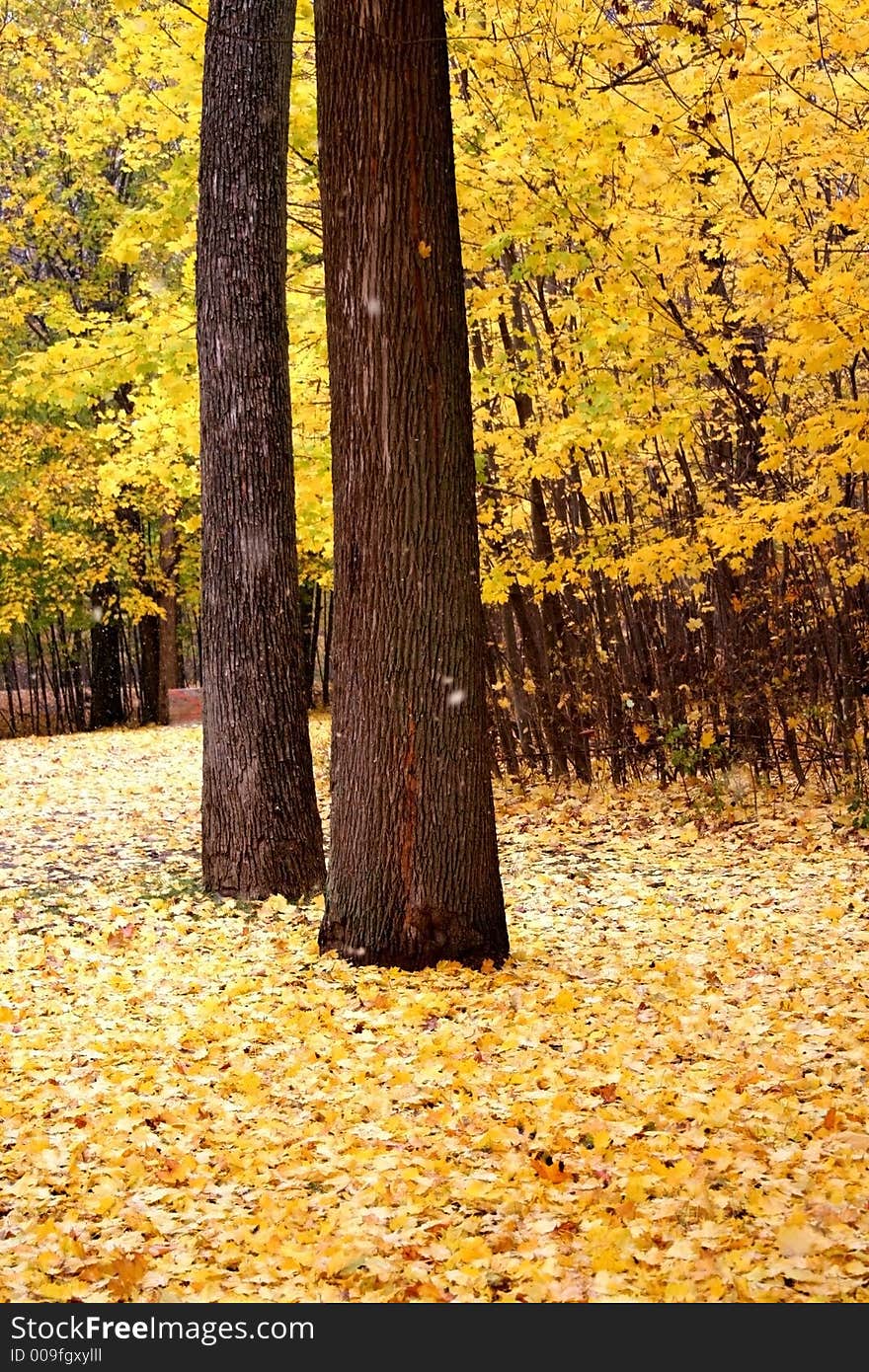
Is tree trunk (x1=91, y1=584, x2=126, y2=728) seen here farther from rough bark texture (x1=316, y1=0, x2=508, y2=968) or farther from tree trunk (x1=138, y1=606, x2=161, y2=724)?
rough bark texture (x1=316, y1=0, x2=508, y2=968)

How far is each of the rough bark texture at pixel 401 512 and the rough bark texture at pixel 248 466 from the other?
5.14 feet

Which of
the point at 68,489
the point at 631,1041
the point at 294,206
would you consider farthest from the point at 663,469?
the point at 68,489

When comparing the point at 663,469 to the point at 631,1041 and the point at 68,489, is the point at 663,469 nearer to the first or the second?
the point at 631,1041

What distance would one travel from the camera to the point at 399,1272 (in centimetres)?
312

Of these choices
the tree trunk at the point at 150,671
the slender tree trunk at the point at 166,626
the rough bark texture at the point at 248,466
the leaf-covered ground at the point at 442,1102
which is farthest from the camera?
the tree trunk at the point at 150,671

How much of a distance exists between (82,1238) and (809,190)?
10.3 m

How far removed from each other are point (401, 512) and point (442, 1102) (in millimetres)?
2515

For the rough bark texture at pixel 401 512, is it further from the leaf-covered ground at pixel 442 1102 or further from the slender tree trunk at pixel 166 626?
the slender tree trunk at pixel 166 626

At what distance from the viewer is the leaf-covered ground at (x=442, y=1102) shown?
3154mm

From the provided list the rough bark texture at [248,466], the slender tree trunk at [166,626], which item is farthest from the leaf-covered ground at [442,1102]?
the slender tree trunk at [166,626]

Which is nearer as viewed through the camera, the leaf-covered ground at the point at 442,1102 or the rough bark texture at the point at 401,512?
the leaf-covered ground at the point at 442,1102

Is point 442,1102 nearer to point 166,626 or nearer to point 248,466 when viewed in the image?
point 248,466

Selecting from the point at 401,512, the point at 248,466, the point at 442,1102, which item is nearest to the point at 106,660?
the point at 248,466

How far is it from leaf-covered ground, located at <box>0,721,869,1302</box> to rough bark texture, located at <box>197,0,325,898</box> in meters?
0.63
